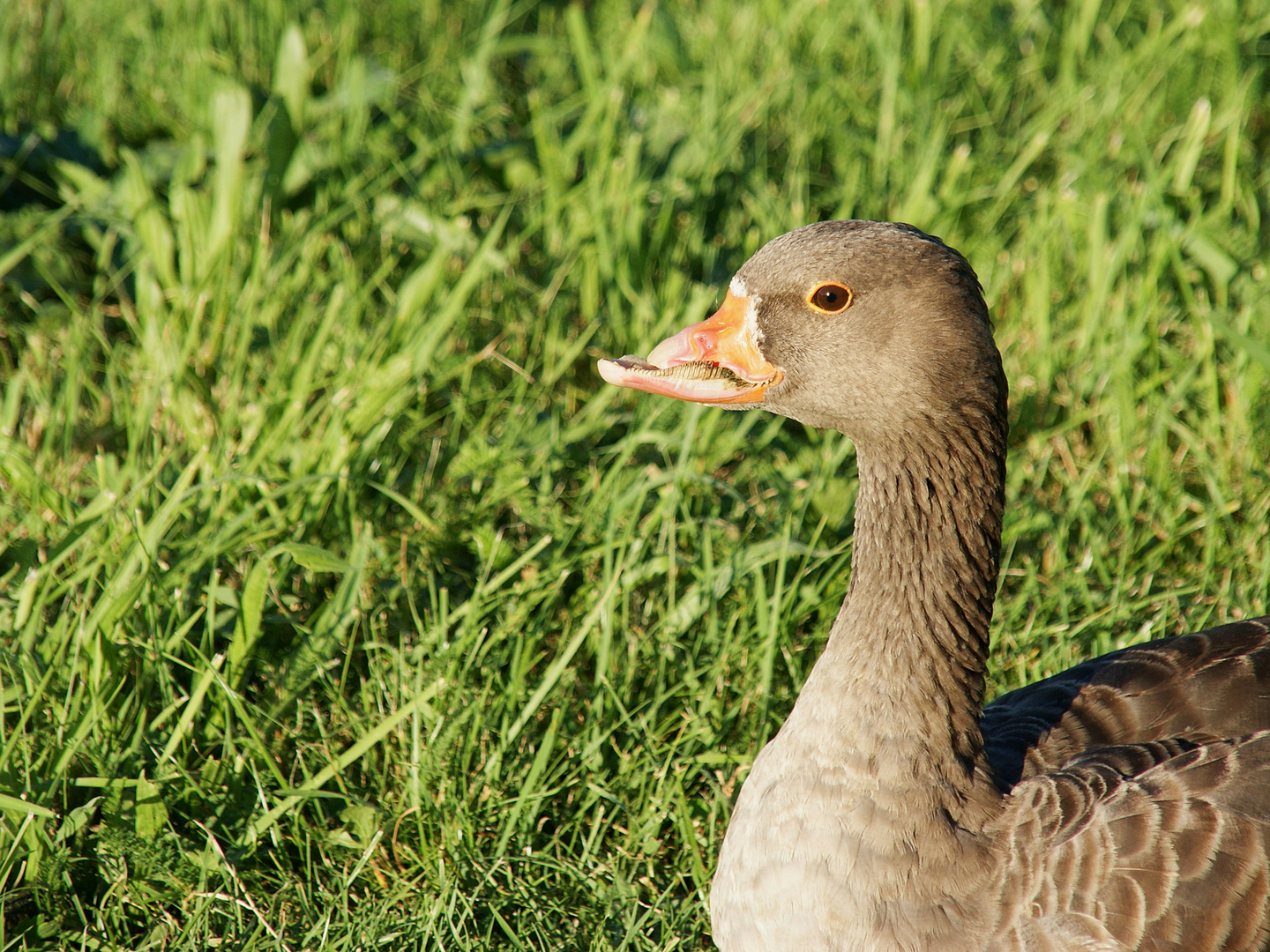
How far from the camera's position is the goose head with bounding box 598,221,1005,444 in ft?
8.33

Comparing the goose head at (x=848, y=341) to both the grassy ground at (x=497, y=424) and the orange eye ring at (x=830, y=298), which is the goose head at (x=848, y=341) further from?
the grassy ground at (x=497, y=424)

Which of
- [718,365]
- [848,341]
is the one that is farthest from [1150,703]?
[718,365]

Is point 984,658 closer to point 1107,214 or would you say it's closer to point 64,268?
point 1107,214

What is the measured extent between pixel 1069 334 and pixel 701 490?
171cm

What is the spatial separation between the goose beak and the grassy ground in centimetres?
81

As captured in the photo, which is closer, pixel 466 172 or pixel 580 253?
pixel 580 253

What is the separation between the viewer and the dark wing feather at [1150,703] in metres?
2.67

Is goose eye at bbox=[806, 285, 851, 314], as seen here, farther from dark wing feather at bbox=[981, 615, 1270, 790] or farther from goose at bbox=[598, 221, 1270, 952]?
dark wing feather at bbox=[981, 615, 1270, 790]

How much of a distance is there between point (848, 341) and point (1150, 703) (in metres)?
1.05

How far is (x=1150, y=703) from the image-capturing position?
8.98 ft

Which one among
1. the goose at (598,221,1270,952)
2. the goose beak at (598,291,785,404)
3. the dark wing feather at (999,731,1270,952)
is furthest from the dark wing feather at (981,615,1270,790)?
the goose beak at (598,291,785,404)

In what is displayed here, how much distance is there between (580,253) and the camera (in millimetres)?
4777

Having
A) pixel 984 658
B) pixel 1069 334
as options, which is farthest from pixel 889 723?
pixel 1069 334

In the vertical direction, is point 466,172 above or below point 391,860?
above
